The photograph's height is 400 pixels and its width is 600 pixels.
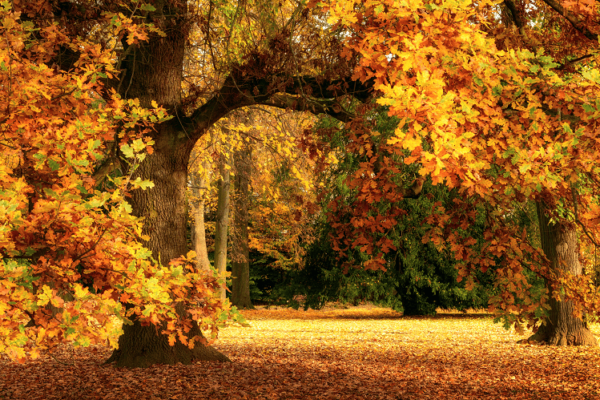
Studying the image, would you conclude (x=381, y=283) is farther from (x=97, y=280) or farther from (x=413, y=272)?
(x=97, y=280)

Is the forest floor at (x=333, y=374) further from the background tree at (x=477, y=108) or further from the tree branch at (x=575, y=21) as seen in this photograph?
the tree branch at (x=575, y=21)

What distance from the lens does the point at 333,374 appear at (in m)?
7.05

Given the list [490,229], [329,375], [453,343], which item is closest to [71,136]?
[490,229]

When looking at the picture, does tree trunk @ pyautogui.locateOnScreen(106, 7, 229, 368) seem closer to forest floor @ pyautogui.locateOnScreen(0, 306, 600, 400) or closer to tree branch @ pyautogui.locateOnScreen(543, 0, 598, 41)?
forest floor @ pyautogui.locateOnScreen(0, 306, 600, 400)

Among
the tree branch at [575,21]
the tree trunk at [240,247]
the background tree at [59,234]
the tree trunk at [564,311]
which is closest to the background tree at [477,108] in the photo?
the tree branch at [575,21]

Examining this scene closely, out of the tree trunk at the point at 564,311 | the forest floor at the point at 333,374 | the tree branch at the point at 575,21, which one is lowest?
the forest floor at the point at 333,374

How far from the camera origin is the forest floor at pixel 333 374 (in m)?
5.99

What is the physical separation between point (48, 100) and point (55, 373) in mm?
4765

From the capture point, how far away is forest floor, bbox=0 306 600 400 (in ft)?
19.7

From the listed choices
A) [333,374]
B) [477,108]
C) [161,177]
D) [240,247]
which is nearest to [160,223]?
[161,177]

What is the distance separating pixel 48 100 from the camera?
11.9 feet

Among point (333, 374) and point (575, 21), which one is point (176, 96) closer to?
point (333, 374)

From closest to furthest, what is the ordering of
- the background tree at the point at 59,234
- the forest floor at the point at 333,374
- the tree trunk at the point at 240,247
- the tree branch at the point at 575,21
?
the background tree at the point at 59,234 → the tree branch at the point at 575,21 → the forest floor at the point at 333,374 → the tree trunk at the point at 240,247

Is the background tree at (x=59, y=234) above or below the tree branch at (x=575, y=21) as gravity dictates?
below
